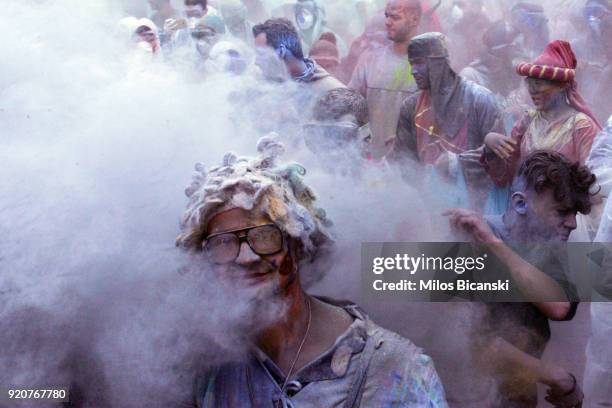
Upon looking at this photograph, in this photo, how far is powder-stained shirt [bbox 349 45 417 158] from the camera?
3.83 meters

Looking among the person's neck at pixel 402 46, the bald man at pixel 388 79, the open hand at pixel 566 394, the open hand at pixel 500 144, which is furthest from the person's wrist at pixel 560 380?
the person's neck at pixel 402 46

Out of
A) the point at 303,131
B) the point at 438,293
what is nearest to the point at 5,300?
the point at 303,131

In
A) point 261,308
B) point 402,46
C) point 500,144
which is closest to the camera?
point 261,308

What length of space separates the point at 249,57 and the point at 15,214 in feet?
4.64

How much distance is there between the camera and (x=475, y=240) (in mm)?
3656

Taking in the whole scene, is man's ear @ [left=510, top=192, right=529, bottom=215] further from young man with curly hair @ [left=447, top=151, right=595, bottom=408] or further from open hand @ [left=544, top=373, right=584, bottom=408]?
open hand @ [left=544, top=373, right=584, bottom=408]

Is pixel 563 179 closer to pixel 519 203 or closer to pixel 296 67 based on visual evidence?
pixel 519 203

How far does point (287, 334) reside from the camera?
3395 millimetres

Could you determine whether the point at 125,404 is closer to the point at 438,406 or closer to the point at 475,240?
the point at 438,406

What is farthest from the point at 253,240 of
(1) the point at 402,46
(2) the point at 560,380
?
(2) the point at 560,380

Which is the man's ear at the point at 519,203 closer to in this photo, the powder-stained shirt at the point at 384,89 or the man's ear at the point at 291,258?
the powder-stained shirt at the point at 384,89

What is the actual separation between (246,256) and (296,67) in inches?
45.0

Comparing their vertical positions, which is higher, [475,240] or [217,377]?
[475,240]

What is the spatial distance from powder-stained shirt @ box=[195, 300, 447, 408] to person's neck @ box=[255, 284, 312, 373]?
0.19 ft
